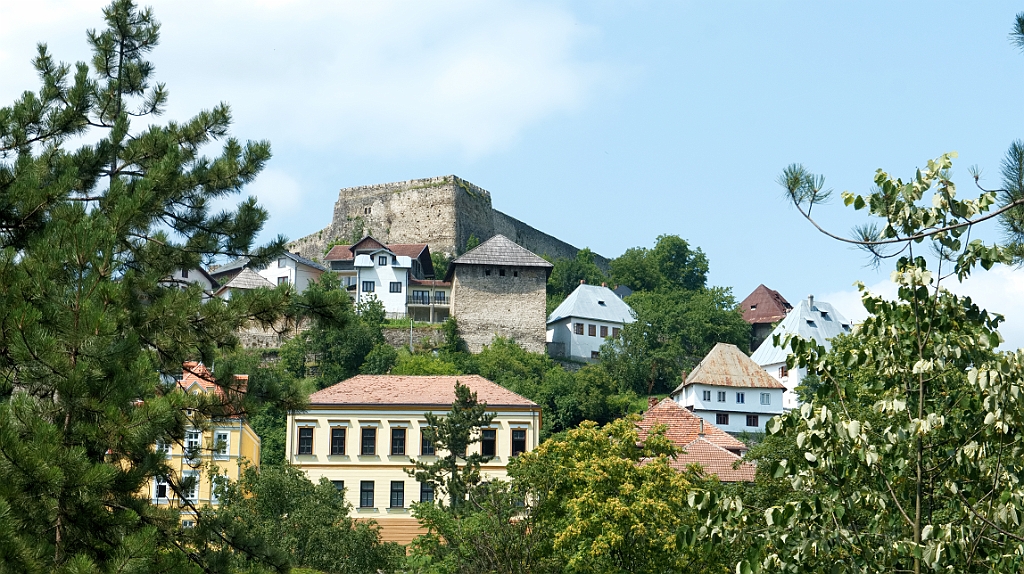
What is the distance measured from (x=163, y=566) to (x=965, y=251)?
269 inches

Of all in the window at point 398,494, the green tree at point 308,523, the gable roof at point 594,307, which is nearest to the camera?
the green tree at point 308,523

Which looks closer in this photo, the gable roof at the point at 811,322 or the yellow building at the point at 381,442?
the yellow building at the point at 381,442

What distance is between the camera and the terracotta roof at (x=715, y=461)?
33.8 meters

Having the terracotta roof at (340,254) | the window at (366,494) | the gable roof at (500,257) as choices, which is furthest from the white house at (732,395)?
the terracotta roof at (340,254)

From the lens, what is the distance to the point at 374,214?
91.2 meters

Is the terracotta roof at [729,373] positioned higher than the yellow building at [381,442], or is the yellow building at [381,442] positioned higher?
the terracotta roof at [729,373]

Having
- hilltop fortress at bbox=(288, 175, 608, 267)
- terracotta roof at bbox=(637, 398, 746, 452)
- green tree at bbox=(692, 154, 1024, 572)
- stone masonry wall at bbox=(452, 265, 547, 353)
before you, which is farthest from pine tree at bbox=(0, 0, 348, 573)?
hilltop fortress at bbox=(288, 175, 608, 267)

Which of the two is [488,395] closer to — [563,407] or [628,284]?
[563,407]

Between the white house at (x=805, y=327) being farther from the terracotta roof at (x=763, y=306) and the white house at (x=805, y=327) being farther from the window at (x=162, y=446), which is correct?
the window at (x=162, y=446)

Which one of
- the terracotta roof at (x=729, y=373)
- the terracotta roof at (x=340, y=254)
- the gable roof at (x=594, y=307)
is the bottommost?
the terracotta roof at (x=729, y=373)

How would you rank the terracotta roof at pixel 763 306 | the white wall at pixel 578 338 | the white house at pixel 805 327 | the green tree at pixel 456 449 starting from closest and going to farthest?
the green tree at pixel 456 449 → the white house at pixel 805 327 → the white wall at pixel 578 338 → the terracotta roof at pixel 763 306

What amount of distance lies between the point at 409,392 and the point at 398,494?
396 centimetres

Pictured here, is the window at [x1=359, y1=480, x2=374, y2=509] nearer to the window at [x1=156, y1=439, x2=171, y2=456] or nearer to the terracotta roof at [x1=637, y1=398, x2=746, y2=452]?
the terracotta roof at [x1=637, y1=398, x2=746, y2=452]

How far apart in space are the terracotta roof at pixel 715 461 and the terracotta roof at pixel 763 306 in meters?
50.7
